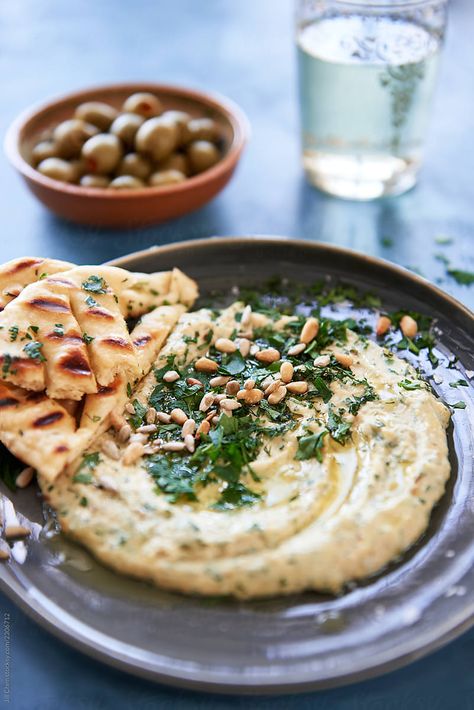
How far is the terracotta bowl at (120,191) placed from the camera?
4.98 metres

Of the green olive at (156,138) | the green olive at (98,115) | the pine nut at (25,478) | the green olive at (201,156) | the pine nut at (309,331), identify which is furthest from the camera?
the green olive at (98,115)

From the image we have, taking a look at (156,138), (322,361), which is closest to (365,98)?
(156,138)

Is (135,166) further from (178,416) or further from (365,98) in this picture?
(178,416)

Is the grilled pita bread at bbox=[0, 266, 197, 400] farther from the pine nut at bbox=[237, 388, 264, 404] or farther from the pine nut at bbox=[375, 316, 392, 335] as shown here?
the pine nut at bbox=[375, 316, 392, 335]

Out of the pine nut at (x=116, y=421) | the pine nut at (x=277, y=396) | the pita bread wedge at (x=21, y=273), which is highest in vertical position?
the pita bread wedge at (x=21, y=273)

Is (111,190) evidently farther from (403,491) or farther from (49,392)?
(403,491)

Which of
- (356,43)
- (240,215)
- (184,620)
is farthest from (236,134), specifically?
(184,620)

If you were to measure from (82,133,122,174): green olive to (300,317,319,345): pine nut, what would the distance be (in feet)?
6.74

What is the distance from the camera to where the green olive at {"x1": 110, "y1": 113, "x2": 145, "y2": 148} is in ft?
17.6

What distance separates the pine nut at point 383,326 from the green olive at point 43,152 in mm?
2653

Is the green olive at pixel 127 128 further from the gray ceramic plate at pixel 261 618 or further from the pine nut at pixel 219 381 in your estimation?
the gray ceramic plate at pixel 261 618

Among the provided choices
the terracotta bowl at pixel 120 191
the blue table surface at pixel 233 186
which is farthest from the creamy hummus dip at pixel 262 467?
the terracotta bowl at pixel 120 191

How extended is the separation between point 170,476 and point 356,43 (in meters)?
3.24

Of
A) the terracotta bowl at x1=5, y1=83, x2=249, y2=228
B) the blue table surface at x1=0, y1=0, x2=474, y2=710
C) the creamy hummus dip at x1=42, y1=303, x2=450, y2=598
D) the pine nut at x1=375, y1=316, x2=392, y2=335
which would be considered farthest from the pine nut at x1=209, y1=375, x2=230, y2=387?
the terracotta bowl at x1=5, y1=83, x2=249, y2=228
